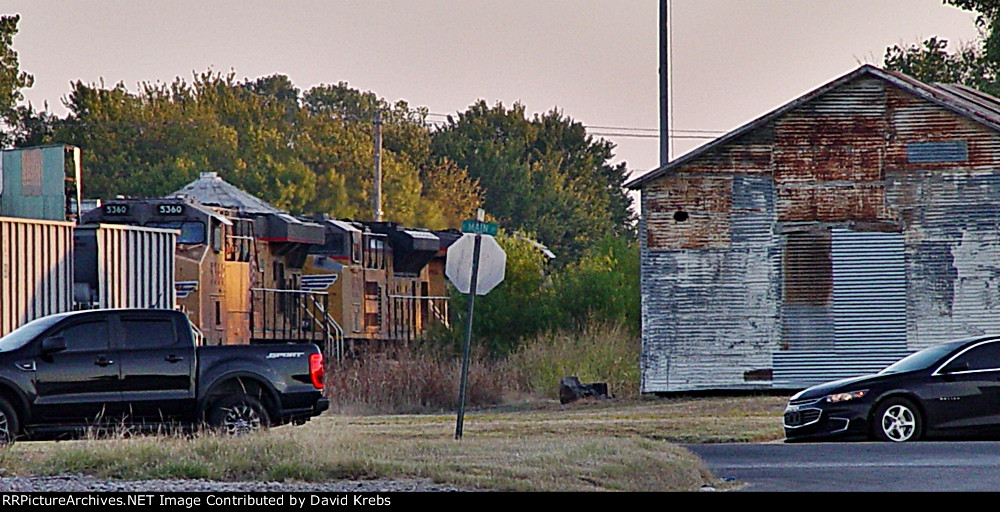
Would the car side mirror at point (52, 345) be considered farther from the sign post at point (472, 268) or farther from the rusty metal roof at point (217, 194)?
the rusty metal roof at point (217, 194)

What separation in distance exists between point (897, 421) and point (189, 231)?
Result: 22.7 metres

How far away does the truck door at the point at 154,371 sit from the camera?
1911 cm

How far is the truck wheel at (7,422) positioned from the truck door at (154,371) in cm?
131

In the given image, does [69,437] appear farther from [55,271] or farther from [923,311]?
[923,311]

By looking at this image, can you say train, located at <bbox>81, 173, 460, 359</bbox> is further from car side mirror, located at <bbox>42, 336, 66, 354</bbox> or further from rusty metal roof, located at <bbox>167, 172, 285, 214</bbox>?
car side mirror, located at <bbox>42, 336, 66, 354</bbox>

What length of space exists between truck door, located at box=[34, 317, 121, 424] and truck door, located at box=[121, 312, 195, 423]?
17 centimetres

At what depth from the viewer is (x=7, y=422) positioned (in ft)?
59.8

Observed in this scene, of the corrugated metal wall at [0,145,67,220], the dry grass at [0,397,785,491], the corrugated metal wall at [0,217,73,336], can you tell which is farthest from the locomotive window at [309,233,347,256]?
the dry grass at [0,397,785,491]

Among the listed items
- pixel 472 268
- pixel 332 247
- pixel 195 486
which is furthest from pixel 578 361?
pixel 195 486

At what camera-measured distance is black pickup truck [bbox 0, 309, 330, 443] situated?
60.7ft

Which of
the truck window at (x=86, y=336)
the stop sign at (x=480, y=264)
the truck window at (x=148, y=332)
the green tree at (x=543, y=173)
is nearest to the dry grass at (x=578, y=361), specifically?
the stop sign at (x=480, y=264)

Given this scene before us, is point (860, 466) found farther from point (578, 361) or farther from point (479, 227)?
point (578, 361)

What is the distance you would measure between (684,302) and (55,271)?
13075 millimetres
